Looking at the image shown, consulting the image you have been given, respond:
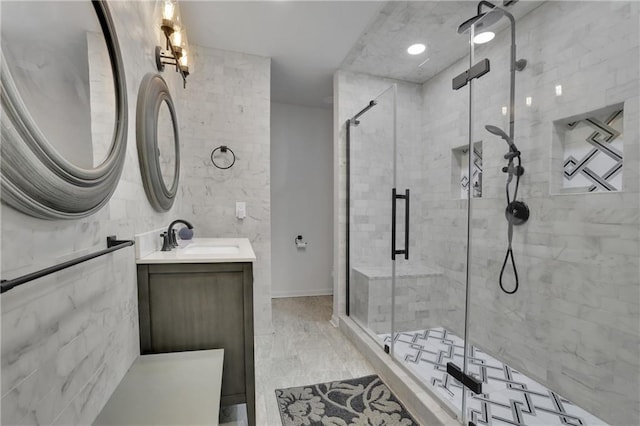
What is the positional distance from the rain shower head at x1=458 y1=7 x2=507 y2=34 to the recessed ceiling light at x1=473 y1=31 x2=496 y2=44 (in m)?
0.04

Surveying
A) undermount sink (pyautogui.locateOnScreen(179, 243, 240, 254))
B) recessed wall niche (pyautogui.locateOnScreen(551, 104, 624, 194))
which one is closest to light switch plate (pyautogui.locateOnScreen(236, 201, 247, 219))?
undermount sink (pyautogui.locateOnScreen(179, 243, 240, 254))

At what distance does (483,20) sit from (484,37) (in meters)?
0.21

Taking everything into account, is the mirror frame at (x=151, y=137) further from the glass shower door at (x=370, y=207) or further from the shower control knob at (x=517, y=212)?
the shower control knob at (x=517, y=212)

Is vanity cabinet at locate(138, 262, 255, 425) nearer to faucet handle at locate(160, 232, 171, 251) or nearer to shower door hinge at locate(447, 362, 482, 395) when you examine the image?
faucet handle at locate(160, 232, 171, 251)

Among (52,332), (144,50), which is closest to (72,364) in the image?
(52,332)

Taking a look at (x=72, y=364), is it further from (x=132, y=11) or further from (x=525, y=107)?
(x=525, y=107)

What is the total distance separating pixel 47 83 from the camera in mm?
718

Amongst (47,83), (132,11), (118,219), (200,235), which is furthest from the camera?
(200,235)

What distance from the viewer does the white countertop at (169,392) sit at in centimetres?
91

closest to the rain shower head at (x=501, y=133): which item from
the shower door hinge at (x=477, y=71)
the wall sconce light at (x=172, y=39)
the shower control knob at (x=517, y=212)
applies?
the shower control knob at (x=517, y=212)

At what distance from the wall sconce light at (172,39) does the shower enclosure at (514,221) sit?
1576 millimetres

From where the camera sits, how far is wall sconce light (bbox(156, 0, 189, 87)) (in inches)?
61.3

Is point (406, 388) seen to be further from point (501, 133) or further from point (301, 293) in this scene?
point (301, 293)

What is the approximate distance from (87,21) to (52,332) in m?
1.00
